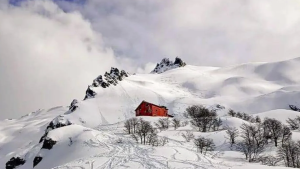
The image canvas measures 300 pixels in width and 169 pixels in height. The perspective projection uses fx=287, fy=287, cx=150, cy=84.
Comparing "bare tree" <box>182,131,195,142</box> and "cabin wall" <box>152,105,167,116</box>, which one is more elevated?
"cabin wall" <box>152,105,167,116</box>

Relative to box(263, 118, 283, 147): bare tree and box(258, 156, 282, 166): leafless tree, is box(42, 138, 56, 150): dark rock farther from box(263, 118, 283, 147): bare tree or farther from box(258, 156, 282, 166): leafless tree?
box(263, 118, 283, 147): bare tree

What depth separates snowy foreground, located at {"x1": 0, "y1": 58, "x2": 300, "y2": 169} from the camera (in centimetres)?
3041

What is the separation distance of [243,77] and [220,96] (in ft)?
114

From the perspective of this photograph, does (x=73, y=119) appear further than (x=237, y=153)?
Yes

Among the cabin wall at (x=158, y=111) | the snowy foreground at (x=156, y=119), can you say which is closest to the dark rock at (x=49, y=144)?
the snowy foreground at (x=156, y=119)

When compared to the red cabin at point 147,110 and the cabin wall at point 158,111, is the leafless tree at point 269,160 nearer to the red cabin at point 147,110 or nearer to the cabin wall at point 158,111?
the red cabin at point 147,110

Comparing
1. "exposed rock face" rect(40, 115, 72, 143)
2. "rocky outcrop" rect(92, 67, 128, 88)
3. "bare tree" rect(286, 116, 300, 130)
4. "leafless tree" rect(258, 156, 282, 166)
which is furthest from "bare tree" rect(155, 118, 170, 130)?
"rocky outcrop" rect(92, 67, 128, 88)

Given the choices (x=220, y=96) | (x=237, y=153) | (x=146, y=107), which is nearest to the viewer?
(x=237, y=153)

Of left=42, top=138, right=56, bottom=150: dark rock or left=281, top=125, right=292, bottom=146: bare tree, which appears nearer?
left=281, top=125, right=292, bottom=146: bare tree

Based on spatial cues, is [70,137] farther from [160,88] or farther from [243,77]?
[243,77]

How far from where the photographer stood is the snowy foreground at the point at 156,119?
30406mm

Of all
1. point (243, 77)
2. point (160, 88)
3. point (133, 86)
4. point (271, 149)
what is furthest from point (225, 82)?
point (271, 149)

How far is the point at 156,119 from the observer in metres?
73.0

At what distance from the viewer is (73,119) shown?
312ft
